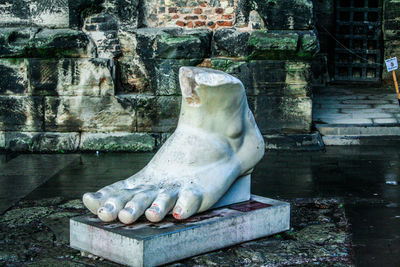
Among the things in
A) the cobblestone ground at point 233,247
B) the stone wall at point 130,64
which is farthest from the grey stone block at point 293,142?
the cobblestone ground at point 233,247

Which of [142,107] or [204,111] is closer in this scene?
[204,111]

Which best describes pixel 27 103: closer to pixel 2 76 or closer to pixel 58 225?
pixel 2 76

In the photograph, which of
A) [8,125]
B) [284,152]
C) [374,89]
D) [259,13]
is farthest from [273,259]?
[374,89]

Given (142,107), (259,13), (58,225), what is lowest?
(58,225)

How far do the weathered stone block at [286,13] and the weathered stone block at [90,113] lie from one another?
199 cm

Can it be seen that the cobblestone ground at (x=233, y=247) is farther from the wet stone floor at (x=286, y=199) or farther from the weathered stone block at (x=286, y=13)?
the weathered stone block at (x=286, y=13)

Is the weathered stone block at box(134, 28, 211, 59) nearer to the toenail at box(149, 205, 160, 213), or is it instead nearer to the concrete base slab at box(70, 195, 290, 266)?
the concrete base slab at box(70, 195, 290, 266)

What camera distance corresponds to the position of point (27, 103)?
8.59m

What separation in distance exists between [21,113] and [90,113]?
2.86 feet

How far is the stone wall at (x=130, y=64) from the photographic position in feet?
27.6

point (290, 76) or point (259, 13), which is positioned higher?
point (259, 13)

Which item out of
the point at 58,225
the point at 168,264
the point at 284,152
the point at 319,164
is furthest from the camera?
the point at 284,152

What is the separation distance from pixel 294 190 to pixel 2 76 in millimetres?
4192

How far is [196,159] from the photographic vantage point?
4.58m
